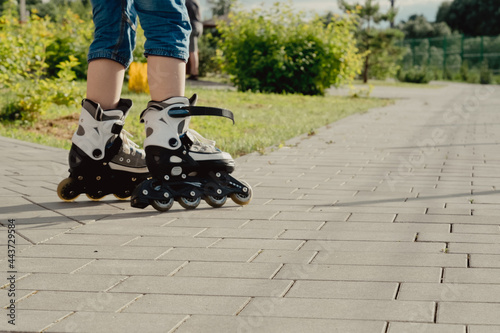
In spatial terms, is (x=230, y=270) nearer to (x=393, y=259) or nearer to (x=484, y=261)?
(x=393, y=259)

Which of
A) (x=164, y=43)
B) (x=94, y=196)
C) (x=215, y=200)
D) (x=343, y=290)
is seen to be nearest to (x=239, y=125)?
(x=94, y=196)

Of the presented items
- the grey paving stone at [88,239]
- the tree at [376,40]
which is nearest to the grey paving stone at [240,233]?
the grey paving stone at [88,239]

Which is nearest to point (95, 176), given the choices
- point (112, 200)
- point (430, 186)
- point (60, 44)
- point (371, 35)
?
point (112, 200)

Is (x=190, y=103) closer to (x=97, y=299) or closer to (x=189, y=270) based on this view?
(x=189, y=270)

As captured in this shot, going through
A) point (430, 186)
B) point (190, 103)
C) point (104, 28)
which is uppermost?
point (104, 28)

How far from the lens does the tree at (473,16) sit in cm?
6750

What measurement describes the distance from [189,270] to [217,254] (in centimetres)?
24

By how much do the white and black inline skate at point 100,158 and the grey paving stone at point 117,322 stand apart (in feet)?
5.47

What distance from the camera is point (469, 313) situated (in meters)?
2.11

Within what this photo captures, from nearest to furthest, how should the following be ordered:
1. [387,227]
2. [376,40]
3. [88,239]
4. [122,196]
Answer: [88,239] → [387,227] → [122,196] → [376,40]

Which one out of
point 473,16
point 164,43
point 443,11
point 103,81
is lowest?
point 103,81

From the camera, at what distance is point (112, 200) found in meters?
3.94

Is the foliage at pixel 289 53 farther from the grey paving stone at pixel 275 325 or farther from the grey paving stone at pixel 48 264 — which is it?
the grey paving stone at pixel 275 325

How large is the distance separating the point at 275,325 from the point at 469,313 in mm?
569
